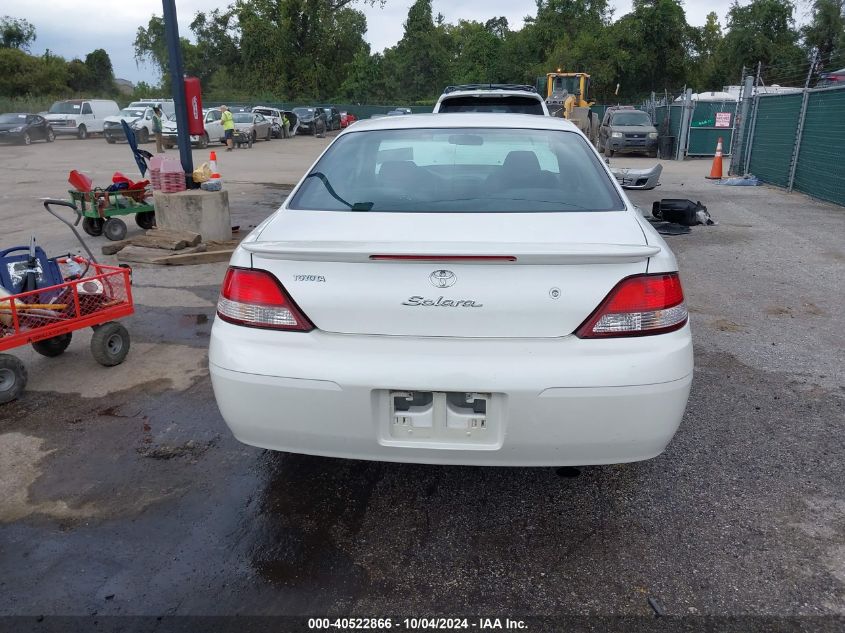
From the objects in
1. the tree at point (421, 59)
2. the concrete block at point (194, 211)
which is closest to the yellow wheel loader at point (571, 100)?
the concrete block at point (194, 211)

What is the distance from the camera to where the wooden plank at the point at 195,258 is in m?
7.61

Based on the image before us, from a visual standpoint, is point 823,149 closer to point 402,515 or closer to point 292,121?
point 402,515

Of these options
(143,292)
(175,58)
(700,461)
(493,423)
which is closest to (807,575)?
(700,461)

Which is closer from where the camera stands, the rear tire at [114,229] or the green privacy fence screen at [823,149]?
the rear tire at [114,229]

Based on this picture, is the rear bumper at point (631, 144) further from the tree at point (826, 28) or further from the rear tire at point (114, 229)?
the tree at point (826, 28)

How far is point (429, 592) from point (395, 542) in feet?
1.09

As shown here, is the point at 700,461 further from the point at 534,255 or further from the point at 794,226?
the point at 794,226

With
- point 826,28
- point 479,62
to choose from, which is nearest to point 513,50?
point 479,62

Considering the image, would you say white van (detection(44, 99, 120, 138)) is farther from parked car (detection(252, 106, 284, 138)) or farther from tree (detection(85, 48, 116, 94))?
tree (detection(85, 48, 116, 94))

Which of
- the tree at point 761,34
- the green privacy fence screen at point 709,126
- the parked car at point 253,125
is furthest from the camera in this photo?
the tree at point 761,34

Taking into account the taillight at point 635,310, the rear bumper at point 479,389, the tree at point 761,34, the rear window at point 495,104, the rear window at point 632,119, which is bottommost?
the rear window at point 632,119

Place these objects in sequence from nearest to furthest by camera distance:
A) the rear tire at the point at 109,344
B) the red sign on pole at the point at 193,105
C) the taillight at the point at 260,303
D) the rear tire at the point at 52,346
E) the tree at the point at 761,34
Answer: the taillight at the point at 260,303 < the rear tire at the point at 109,344 < the rear tire at the point at 52,346 < the red sign on pole at the point at 193,105 < the tree at the point at 761,34

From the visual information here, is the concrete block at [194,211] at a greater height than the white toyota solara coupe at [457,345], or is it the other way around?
the white toyota solara coupe at [457,345]

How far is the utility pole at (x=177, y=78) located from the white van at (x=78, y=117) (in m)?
26.9
